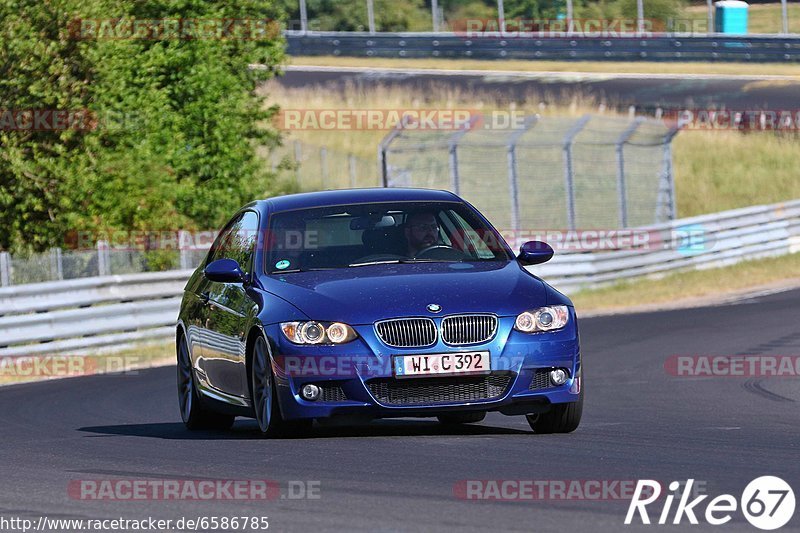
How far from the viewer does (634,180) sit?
35.3m

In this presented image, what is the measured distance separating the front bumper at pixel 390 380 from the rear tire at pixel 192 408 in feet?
6.50

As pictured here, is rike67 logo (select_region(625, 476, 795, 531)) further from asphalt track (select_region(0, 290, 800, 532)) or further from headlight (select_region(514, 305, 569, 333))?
headlight (select_region(514, 305, 569, 333))

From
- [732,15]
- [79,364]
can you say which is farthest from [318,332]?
[732,15]

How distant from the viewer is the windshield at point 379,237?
32.7 feet

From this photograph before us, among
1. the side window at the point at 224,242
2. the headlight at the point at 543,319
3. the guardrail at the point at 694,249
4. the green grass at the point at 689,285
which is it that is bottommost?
the green grass at the point at 689,285

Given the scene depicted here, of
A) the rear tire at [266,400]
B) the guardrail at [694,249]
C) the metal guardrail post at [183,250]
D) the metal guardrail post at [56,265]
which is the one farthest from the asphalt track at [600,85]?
the rear tire at [266,400]

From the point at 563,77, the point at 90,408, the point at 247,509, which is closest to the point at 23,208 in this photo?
the point at 90,408

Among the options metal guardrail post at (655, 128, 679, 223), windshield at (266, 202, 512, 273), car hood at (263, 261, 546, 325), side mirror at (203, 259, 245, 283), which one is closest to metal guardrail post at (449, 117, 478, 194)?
metal guardrail post at (655, 128, 679, 223)

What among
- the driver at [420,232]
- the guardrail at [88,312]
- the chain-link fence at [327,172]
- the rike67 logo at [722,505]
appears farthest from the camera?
the chain-link fence at [327,172]

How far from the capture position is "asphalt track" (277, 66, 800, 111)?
44.5 metres

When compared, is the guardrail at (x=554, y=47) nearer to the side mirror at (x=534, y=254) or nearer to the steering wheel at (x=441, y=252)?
the side mirror at (x=534, y=254)

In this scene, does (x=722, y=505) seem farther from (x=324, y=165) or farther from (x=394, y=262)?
(x=324, y=165)

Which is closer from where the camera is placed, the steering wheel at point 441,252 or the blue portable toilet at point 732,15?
the steering wheel at point 441,252

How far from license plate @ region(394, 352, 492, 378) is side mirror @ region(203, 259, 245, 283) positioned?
1.49m
